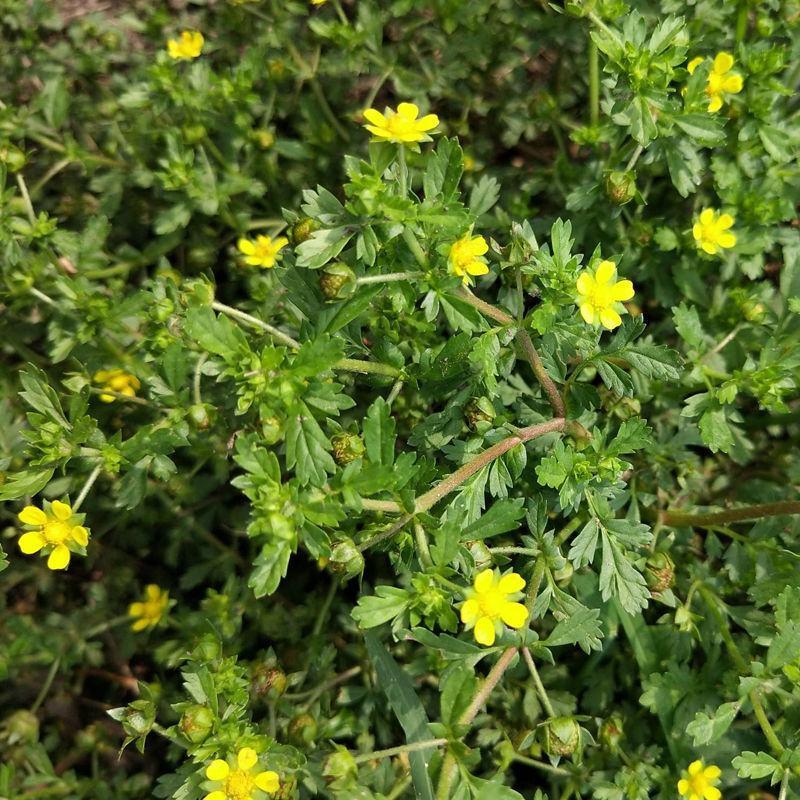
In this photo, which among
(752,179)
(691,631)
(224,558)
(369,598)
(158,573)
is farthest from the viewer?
(158,573)

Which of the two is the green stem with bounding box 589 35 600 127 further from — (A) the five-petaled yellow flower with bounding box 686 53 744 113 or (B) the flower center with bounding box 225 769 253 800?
(B) the flower center with bounding box 225 769 253 800

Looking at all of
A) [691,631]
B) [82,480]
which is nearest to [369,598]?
[82,480]

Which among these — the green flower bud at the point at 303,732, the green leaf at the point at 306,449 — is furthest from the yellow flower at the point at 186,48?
the green flower bud at the point at 303,732

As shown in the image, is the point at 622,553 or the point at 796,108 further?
the point at 796,108

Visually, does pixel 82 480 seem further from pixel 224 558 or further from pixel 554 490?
pixel 554 490

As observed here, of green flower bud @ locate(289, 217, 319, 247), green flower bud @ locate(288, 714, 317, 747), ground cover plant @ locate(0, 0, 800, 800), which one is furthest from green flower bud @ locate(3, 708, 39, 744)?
green flower bud @ locate(289, 217, 319, 247)
